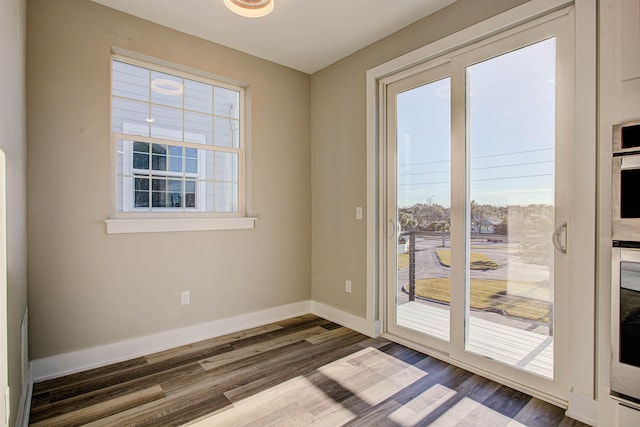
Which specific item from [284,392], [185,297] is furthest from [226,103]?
[284,392]

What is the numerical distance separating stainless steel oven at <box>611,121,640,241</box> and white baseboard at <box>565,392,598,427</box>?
1.02 meters

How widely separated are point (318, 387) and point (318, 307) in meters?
1.53

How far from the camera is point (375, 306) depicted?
3139mm

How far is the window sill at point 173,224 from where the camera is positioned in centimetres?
261

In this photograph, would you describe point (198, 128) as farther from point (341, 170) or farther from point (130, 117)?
point (341, 170)

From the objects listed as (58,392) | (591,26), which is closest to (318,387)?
(58,392)

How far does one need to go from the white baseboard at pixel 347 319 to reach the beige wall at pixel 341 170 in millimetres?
57

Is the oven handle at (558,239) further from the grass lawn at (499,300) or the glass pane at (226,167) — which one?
the glass pane at (226,167)

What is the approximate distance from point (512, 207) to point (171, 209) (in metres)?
2.70

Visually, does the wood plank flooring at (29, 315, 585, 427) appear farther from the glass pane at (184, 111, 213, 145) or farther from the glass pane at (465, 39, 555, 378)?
the glass pane at (184, 111, 213, 145)

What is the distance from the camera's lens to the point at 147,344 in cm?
275

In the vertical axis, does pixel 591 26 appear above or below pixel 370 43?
below

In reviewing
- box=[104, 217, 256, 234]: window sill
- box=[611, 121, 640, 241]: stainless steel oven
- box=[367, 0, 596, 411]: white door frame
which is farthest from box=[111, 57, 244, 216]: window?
box=[611, 121, 640, 241]: stainless steel oven

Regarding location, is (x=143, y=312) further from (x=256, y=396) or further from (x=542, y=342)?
(x=542, y=342)
